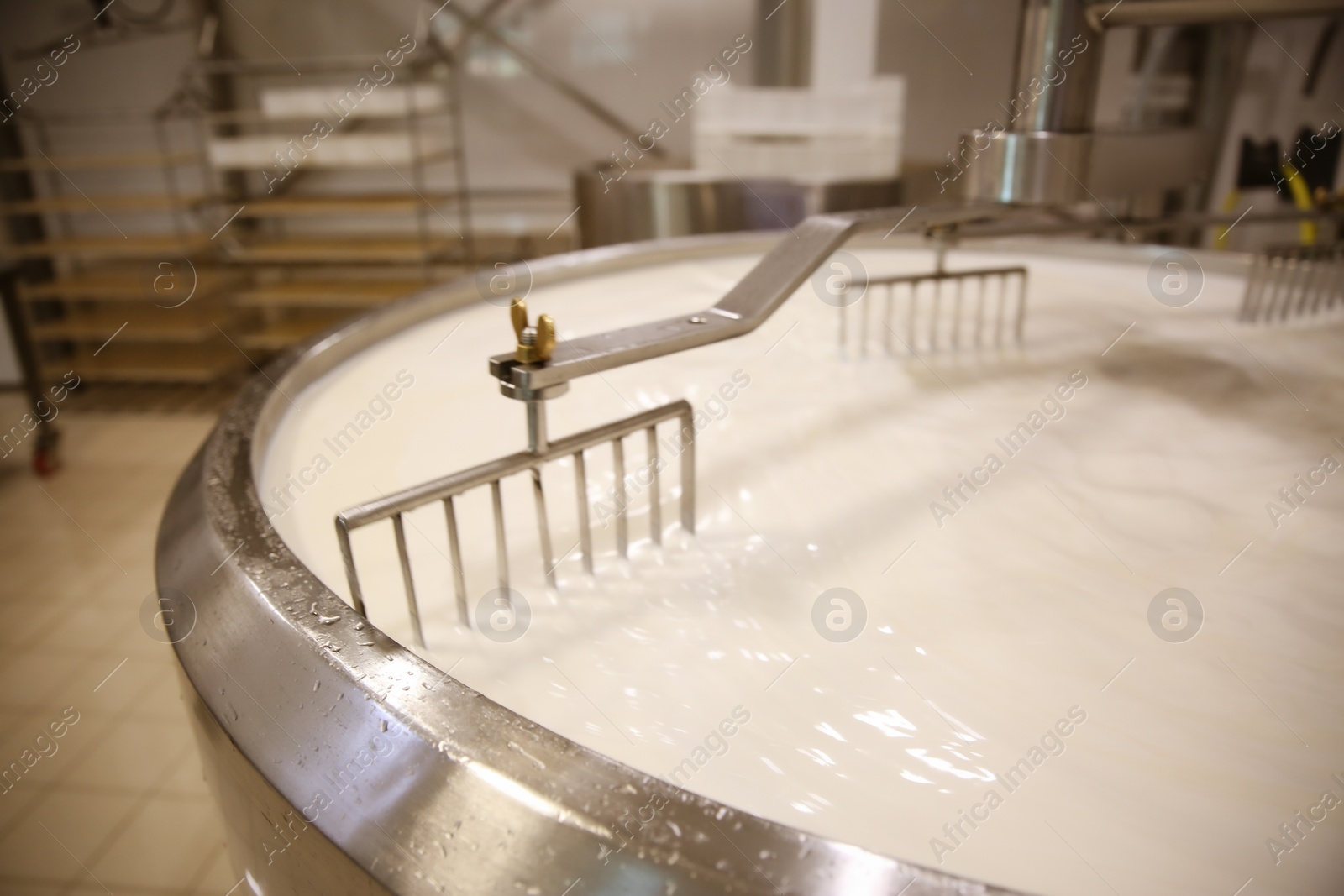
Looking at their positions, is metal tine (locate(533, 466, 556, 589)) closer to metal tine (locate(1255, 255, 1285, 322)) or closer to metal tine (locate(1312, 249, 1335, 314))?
metal tine (locate(1255, 255, 1285, 322))

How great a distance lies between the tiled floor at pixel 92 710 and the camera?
172cm

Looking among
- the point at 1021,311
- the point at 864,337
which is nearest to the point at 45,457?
the point at 864,337

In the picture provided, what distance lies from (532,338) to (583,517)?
0.23 meters

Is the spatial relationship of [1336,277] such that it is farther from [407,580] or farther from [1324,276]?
[407,580]

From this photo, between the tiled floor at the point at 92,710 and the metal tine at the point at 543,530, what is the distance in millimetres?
630

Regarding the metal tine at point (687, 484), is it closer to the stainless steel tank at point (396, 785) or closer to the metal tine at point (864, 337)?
the stainless steel tank at point (396, 785)

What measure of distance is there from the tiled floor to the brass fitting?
82 centimetres

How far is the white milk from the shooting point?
24.3 inches

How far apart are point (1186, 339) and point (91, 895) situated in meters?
2.35

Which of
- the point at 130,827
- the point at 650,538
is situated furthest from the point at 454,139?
the point at 650,538

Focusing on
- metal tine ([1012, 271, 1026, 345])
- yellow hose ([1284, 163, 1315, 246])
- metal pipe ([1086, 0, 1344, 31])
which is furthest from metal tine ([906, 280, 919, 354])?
yellow hose ([1284, 163, 1315, 246])

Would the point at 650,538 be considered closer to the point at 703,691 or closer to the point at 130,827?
the point at 703,691

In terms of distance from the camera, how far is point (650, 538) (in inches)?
37.4

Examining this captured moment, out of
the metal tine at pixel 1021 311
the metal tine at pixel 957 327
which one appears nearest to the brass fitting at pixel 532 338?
the metal tine at pixel 957 327
